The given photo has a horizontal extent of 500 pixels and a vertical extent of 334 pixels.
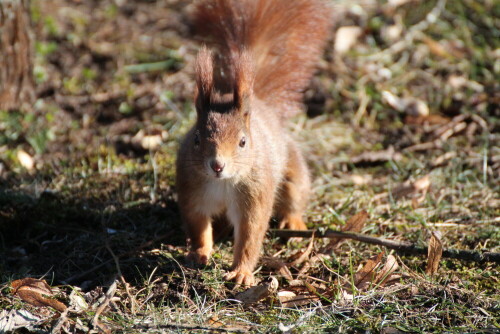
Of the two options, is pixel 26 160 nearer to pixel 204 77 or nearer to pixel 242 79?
pixel 204 77

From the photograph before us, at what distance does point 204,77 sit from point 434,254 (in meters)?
Result: 1.21

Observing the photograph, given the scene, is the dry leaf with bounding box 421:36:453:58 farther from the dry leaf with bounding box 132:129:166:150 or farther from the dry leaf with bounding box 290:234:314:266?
the dry leaf with bounding box 290:234:314:266

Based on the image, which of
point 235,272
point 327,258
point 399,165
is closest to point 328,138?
point 399,165

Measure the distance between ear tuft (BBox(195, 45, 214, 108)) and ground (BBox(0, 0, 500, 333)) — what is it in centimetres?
70

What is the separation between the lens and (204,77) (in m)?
2.49

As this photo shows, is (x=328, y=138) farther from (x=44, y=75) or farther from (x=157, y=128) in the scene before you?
(x=44, y=75)

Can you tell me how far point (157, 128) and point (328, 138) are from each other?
1074 mm

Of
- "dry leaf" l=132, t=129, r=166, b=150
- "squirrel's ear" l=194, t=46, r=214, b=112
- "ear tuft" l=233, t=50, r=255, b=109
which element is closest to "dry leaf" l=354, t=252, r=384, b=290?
"ear tuft" l=233, t=50, r=255, b=109

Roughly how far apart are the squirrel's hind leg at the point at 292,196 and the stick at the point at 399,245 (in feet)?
0.54

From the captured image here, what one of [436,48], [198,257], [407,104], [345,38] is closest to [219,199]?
[198,257]

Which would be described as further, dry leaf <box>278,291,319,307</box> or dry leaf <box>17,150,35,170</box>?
dry leaf <box>17,150,35,170</box>

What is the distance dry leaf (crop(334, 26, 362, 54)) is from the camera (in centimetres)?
445

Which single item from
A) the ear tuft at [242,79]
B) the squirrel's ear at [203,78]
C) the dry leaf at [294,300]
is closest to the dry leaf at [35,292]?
the dry leaf at [294,300]

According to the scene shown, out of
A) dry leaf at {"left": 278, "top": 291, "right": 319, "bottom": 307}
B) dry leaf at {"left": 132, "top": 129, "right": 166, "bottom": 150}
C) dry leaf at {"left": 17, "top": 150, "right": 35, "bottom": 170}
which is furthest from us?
dry leaf at {"left": 132, "top": 129, "right": 166, "bottom": 150}
